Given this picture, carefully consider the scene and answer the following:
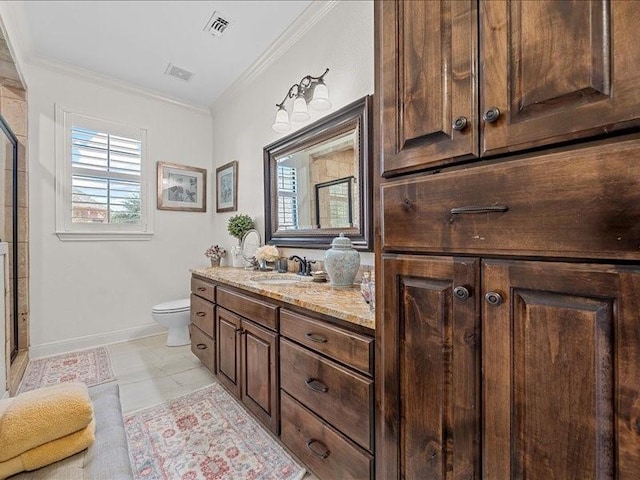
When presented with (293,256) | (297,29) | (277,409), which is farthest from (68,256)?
(297,29)

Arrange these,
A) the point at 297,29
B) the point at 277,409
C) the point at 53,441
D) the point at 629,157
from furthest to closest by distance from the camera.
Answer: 1. the point at 297,29
2. the point at 277,409
3. the point at 53,441
4. the point at 629,157

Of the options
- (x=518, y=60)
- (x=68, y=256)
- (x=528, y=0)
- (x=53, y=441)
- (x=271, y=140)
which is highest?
(x=271, y=140)

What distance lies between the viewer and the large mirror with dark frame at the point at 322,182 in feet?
6.09

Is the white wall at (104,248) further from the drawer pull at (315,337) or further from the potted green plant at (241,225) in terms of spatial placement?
the drawer pull at (315,337)

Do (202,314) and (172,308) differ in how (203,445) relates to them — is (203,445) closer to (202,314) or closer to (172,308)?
(202,314)

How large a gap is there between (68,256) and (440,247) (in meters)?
3.48

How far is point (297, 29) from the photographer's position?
2336 millimetres

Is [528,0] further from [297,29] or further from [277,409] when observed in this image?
[297,29]

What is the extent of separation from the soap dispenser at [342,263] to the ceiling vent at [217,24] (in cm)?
196

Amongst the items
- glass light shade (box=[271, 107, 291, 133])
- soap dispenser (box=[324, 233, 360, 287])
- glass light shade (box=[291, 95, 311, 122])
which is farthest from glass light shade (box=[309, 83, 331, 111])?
soap dispenser (box=[324, 233, 360, 287])

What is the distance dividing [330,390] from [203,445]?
95 centimetres

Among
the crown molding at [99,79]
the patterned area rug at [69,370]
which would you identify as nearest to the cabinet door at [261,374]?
the patterned area rug at [69,370]

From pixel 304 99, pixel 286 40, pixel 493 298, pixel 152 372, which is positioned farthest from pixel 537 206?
pixel 152 372

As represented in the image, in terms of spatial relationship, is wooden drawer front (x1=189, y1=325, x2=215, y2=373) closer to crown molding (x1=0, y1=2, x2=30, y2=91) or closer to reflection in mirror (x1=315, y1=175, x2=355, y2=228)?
reflection in mirror (x1=315, y1=175, x2=355, y2=228)
